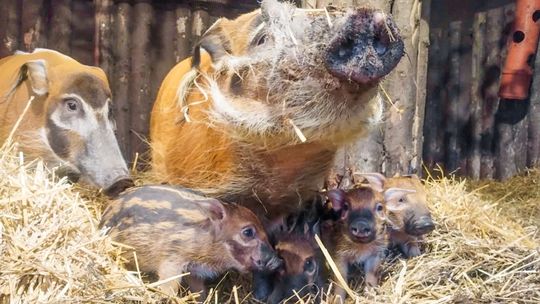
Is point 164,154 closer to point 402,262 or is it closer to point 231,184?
point 231,184

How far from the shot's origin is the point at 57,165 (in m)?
3.79

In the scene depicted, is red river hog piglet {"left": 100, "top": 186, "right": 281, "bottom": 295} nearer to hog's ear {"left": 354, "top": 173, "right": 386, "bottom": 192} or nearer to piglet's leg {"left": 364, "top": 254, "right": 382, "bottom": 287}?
piglet's leg {"left": 364, "top": 254, "right": 382, "bottom": 287}

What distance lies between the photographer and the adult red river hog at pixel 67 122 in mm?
3734

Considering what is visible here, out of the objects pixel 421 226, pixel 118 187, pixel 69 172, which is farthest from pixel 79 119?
pixel 421 226

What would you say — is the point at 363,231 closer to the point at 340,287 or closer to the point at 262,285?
the point at 340,287

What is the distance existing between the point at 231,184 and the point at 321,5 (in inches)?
44.3

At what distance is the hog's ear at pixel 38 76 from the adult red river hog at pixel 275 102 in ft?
1.87

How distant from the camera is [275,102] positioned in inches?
119

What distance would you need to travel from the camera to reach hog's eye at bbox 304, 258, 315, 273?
127 inches

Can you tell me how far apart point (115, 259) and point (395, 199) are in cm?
119

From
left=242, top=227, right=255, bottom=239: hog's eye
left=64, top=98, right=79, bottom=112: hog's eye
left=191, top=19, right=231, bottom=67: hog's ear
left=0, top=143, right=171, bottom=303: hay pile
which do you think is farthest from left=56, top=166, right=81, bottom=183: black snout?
left=242, top=227, right=255, bottom=239: hog's eye

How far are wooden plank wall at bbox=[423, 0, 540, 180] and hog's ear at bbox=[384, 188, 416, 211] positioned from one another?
9.18ft

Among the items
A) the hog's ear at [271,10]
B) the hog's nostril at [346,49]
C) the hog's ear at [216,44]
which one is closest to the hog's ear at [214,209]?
the hog's ear at [216,44]

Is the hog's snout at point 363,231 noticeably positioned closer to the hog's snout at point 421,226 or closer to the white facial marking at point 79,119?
the hog's snout at point 421,226
